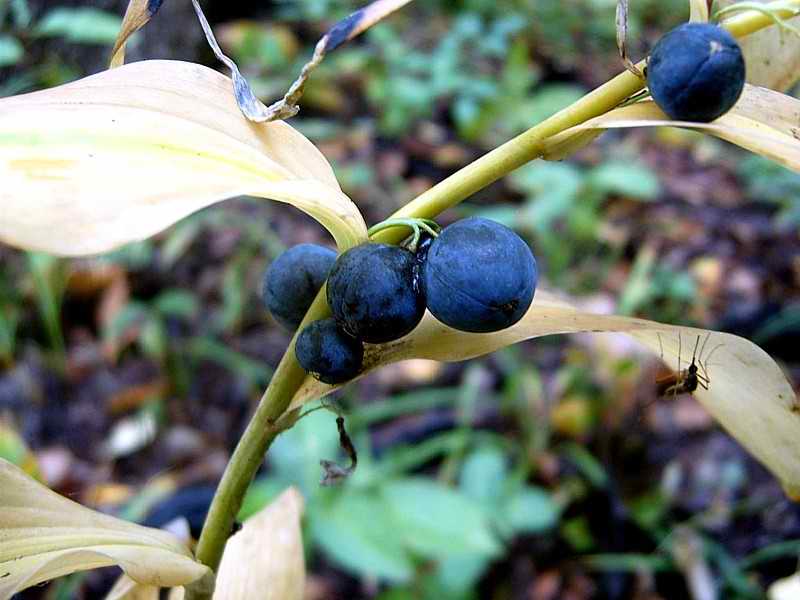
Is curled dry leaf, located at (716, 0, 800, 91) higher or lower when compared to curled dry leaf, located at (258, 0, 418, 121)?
lower

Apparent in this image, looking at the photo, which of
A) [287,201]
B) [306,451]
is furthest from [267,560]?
[306,451]

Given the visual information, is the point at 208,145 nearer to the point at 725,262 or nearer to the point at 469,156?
the point at 725,262

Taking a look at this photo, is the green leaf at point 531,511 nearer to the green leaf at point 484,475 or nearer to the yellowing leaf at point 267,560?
the green leaf at point 484,475

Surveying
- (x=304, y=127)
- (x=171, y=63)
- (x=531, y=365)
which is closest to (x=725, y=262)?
(x=531, y=365)

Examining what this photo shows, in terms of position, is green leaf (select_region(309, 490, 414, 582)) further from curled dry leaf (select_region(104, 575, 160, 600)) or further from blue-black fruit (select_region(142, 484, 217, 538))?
curled dry leaf (select_region(104, 575, 160, 600))

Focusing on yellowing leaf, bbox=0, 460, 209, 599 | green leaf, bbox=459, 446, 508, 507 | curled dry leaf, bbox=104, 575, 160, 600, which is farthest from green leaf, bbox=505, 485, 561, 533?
yellowing leaf, bbox=0, 460, 209, 599

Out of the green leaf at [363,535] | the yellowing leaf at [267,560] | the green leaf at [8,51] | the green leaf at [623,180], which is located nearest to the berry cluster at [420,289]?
the yellowing leaf at [267,560]
